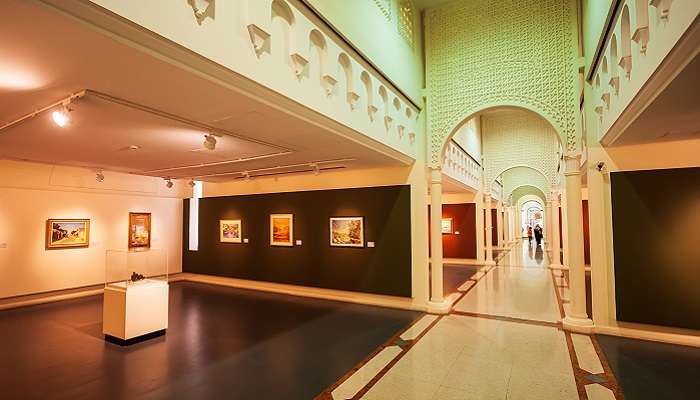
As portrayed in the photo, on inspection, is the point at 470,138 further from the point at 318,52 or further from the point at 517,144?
the point at 318,52

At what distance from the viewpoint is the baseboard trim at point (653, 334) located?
5461mm

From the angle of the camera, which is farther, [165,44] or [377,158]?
[377,158]

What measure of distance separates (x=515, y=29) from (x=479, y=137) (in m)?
10.2

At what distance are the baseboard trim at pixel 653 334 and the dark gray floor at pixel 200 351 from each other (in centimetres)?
359

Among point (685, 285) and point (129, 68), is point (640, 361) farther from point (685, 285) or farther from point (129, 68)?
point (129, 68)

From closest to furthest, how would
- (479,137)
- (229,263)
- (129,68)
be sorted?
(129,68) < (229,263) < (479,137)

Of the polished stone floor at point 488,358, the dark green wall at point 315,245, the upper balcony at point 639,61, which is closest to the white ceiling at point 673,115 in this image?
the upper balcony at point 639,61

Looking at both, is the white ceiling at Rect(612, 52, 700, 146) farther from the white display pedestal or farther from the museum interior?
the white display pedestal

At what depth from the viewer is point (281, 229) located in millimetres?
10086

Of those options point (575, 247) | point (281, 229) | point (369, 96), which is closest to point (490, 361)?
point (575, 247)

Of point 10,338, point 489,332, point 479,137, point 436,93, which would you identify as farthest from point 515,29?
point 10,338

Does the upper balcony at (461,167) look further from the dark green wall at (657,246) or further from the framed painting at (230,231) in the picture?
the framed painting at (230,231)

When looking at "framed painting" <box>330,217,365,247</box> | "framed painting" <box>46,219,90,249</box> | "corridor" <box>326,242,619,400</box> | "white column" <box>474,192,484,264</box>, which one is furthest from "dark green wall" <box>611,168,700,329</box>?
"framed painting" <box>46,219,90,249</box>

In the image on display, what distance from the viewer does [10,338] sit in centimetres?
599
